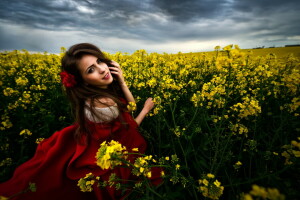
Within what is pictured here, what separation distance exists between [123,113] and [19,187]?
135cm

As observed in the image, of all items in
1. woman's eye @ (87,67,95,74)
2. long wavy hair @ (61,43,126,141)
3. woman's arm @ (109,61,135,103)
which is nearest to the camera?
long wavy hair @ (61,43,126,141)

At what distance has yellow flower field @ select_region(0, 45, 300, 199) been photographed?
1326 millimetres

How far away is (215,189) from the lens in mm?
1074

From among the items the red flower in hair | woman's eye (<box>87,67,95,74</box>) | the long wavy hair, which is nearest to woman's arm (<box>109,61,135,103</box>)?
the long wavy hair

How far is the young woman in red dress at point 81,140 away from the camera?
70.4 inches

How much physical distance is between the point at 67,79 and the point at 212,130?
203 centimetres

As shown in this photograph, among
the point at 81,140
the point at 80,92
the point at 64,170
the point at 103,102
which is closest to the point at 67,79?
the point at 80,92

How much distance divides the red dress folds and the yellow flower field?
0.94 feet

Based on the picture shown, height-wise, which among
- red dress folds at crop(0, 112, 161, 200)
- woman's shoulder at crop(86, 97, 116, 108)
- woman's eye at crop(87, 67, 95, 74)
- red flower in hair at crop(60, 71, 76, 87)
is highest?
woman's eye at crop(87, 67, 95, 74)

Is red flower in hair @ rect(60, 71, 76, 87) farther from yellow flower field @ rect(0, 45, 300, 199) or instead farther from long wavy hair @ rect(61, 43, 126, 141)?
yellow flower field @ rect(0, 45, 300, 199)

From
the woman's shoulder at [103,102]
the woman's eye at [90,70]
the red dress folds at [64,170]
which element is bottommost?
the red dress folds at [64,170]

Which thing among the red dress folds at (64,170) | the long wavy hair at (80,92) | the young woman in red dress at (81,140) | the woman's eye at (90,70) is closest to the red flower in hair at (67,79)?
the young woman in red dress at (81,140)

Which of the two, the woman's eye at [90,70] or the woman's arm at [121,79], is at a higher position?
the woman's eye at [90,70]

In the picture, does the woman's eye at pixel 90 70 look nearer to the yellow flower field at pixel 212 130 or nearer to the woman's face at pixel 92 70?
the woman's face at pixel 92 70
